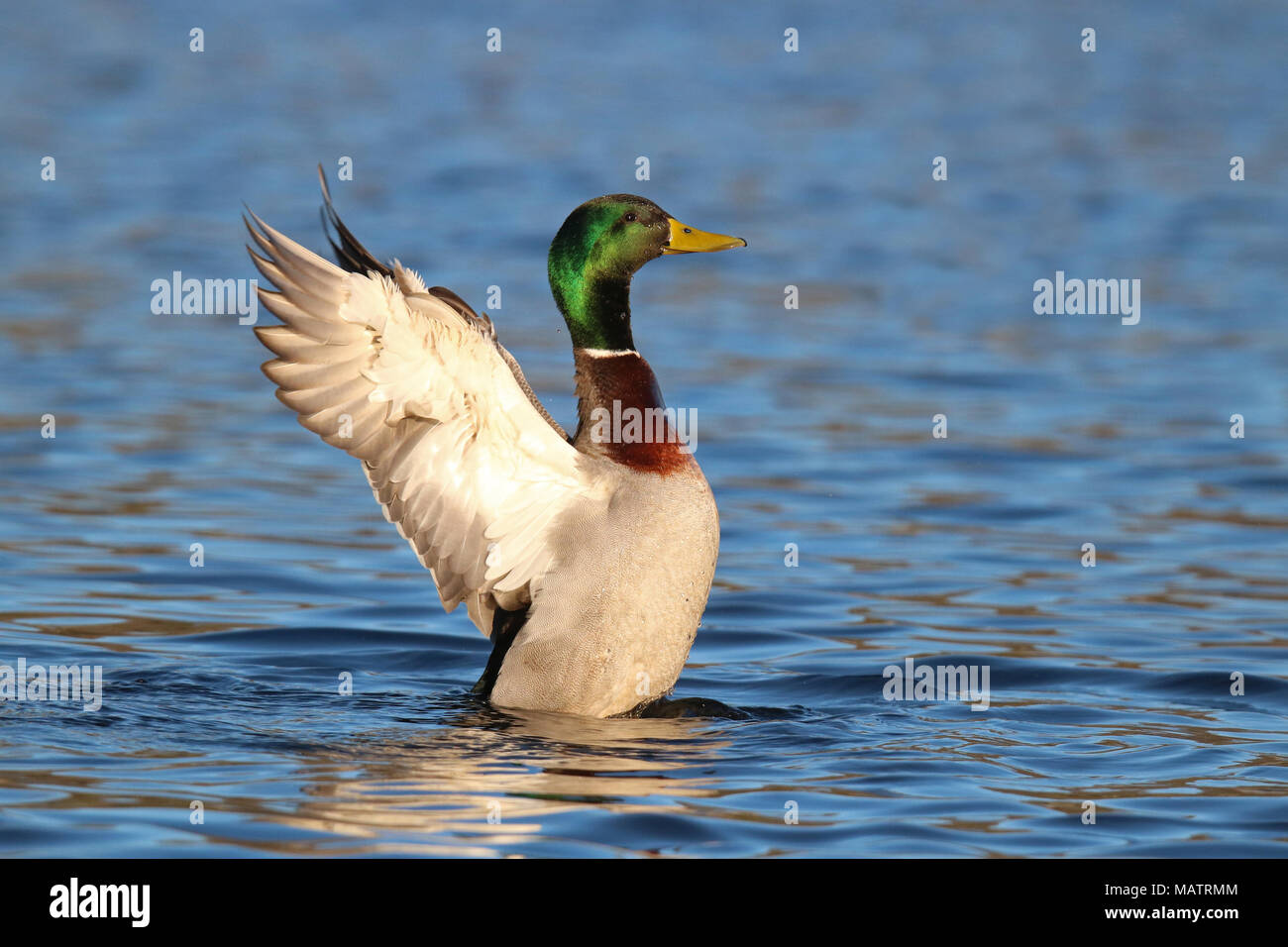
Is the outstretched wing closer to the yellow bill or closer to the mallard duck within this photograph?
the mallard duck

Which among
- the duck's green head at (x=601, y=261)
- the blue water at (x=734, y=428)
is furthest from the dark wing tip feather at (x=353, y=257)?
the blue water at (x=734, y=428)

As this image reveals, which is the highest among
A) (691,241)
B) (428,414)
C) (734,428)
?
(691,241)

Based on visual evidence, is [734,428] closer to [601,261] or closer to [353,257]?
[601,261]

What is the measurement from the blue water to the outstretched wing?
2.15 feet

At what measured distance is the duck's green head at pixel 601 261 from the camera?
6832mm

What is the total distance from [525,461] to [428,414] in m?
0.38

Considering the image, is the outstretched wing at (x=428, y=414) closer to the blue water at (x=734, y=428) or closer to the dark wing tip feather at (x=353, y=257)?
the dark wing tip feather at (x=353, y=257)

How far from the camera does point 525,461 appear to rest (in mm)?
6406

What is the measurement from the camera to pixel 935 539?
973 cm

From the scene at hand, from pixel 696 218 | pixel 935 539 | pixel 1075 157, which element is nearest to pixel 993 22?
pixel 1075 157

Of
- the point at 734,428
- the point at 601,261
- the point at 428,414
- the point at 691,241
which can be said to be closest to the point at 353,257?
the point at 428,414

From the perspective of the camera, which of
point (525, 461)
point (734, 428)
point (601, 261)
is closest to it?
point (525, 461)

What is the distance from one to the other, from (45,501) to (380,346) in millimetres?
4435
